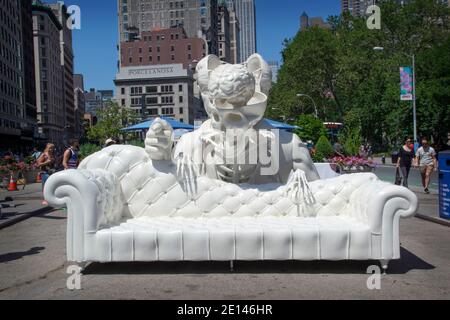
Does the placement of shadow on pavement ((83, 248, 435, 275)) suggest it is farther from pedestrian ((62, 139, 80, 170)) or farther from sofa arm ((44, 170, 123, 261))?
pedestrian ((62, 139, 80, 170))

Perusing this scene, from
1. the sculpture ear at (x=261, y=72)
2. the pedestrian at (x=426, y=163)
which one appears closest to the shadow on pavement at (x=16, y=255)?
the sculpture ear at (x=261, y=72)

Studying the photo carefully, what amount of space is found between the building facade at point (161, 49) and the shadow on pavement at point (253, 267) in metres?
95.5

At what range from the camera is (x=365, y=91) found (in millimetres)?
35719

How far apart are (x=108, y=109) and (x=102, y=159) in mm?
48759

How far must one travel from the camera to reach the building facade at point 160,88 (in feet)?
304

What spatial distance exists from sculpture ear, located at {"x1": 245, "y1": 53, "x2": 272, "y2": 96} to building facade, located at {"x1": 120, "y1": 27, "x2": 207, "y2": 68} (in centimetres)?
9402

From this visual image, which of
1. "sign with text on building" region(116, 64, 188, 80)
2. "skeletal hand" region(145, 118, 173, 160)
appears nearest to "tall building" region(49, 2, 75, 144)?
"sign with text on building" region(116, 64, 188, 80)

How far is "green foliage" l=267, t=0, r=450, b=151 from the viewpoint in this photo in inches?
1267

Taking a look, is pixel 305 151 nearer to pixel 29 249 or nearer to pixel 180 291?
pixel 180 291

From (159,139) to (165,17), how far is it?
364 ft

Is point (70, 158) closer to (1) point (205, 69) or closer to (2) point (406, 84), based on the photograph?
(1) point (205, 69)

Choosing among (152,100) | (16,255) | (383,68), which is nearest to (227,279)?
(16,255)
